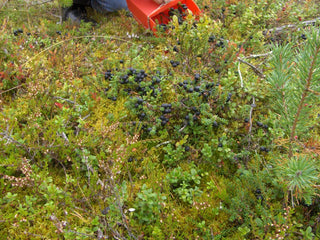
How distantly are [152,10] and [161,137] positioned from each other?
89.5 inches

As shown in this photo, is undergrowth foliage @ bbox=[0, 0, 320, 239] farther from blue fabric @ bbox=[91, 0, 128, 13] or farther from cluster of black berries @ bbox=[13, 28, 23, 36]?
blue fabric @ bbox=[91, 0, 128, 13]

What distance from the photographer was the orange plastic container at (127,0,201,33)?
154 inches

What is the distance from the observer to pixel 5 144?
90.8 inches

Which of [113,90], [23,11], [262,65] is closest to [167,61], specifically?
[113,90]

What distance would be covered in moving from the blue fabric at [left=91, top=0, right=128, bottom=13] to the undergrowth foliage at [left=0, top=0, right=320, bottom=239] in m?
1.09

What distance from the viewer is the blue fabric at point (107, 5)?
4.84 metres

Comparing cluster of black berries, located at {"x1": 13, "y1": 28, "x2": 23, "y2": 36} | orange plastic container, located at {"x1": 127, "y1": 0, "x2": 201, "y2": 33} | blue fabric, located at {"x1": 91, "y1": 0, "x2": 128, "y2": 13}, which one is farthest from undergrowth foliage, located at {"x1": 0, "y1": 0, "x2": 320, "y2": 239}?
blue fabric, located at {"x1": 91, "y1": 0, "x2": 128, "y2": 13}

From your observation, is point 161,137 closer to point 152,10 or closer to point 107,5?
point 152,10

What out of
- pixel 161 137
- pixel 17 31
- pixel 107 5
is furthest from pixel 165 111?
pixel 107 5

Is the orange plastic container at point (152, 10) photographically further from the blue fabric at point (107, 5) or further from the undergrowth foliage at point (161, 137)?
the blue fabric at point (107, 5)

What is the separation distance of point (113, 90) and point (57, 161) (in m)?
1.03

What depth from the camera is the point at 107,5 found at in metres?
4.85

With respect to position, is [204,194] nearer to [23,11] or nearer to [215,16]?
[215,16]

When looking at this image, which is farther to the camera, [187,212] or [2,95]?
[2,95]
